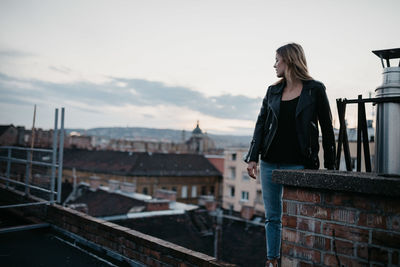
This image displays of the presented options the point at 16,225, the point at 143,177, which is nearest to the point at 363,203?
the point at 16,225

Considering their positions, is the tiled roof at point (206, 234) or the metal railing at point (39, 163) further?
the tiled roof at point (206, 234)

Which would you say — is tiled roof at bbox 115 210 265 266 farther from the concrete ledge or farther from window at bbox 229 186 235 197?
window at bbox 229 186 235 197

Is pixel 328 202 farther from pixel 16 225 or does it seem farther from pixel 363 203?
pixel 16 225

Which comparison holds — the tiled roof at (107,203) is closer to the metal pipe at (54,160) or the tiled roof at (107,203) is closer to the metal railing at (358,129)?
the metal pipe at (54,160)

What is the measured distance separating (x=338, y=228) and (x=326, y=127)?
89cm

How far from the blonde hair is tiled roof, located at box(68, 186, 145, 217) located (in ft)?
43.2

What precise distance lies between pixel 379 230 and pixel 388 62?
1239mm

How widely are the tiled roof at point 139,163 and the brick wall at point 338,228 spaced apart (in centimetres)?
3998

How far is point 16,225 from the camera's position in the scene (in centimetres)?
514

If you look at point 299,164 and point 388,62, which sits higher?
point 388,62

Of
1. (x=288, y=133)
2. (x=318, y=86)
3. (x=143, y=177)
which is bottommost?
(x=143, y=177)

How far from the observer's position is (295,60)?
8.21 feet

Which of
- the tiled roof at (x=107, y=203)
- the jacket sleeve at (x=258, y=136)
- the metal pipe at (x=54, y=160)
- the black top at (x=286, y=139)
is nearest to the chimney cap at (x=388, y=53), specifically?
the black top at (x=286, y=139)

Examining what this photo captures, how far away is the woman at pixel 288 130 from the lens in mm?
2369
